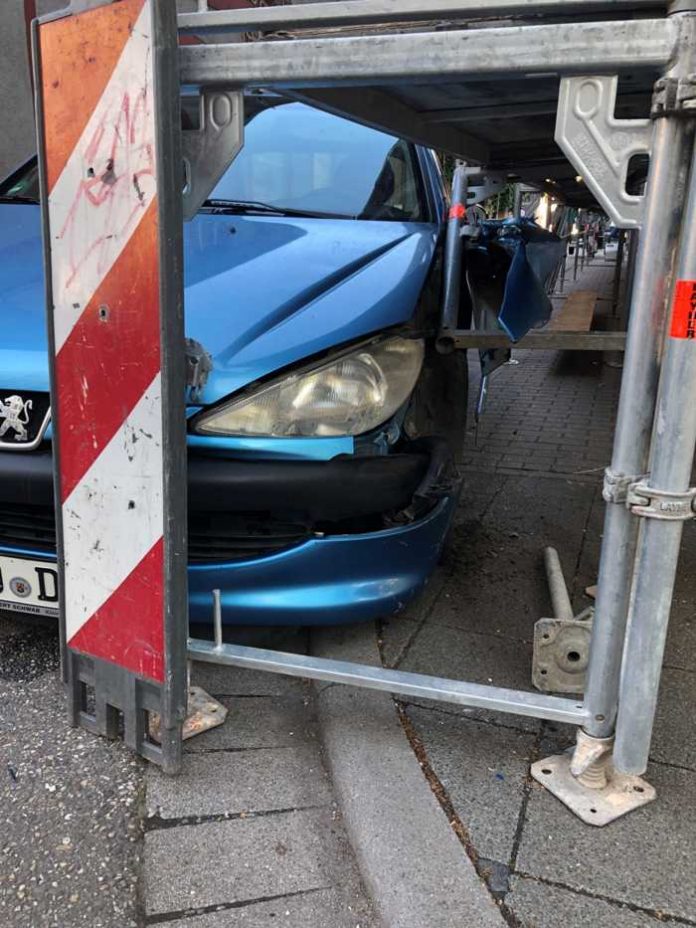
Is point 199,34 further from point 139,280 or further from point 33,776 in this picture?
point 33,776

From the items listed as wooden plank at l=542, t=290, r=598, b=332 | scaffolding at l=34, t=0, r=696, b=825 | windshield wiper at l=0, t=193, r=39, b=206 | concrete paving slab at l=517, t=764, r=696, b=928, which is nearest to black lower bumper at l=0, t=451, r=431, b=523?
scaffolding at l=34, t=0, r=696, b=825

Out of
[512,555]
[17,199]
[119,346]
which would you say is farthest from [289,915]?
[17,199]

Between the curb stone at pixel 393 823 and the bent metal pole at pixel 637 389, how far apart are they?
1.56 feet

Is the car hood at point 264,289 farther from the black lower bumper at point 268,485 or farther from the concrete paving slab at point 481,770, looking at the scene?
the concrete paving slab at point 481,770

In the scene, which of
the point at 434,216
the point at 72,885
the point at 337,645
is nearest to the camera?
the point at 72,885

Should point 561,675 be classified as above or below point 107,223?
below

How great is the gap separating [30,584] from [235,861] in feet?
3.32

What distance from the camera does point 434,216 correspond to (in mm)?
3355

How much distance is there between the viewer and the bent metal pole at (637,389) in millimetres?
1545

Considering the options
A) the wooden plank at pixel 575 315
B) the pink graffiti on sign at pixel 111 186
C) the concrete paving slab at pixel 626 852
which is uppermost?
the pink graffiti on sign at pixel 111 186

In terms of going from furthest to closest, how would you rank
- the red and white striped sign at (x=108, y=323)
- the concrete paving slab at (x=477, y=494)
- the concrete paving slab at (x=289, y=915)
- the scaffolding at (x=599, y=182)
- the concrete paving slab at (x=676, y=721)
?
the concrete paving slab at (x=477, y=494), the concrete paving slab at (x=676, y=721), the red and white striped sign at (x=108, y=323), the concrete paving slab at (x=289, y=915), the scaffolding at (x=599, y=182)

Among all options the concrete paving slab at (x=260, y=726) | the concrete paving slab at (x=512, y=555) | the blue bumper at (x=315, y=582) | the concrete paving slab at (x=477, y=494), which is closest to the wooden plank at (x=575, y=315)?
the concrete paving slab at (x=477, y=494)

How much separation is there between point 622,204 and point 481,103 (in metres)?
1.25

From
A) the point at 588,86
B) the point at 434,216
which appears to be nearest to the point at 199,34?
the point at 588,86
